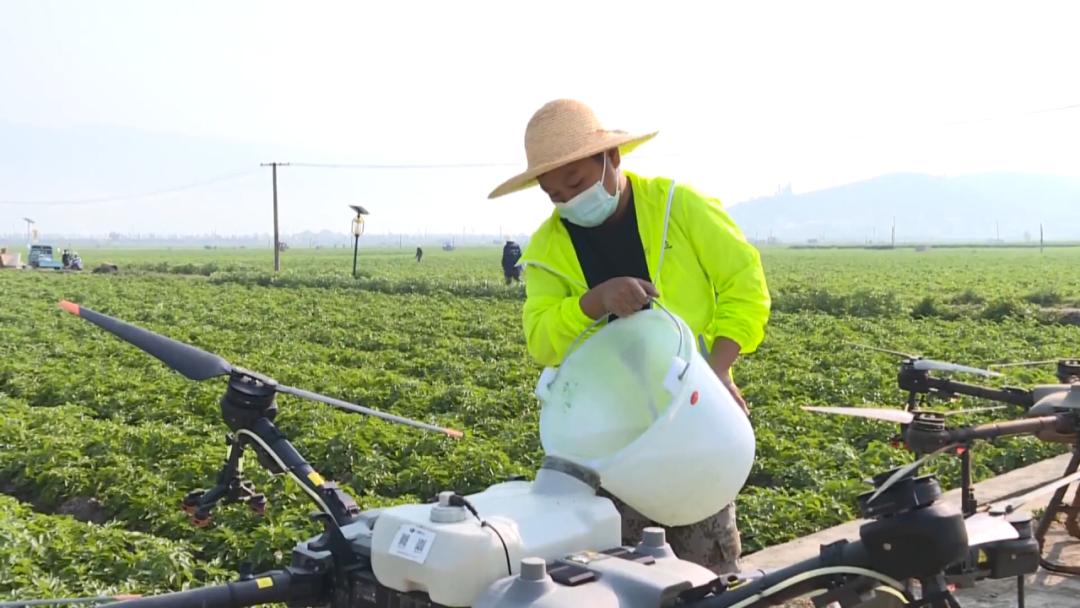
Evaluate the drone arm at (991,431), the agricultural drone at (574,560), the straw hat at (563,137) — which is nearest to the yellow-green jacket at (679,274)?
the straw hat at (563,137)

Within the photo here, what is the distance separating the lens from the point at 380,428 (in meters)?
9.57

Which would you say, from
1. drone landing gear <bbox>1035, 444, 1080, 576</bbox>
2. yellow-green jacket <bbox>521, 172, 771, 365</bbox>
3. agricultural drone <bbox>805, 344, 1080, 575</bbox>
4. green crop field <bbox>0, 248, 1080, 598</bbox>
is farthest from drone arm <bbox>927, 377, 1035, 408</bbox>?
green crop field <bbox>0, 248, 1080, 598</bbox>

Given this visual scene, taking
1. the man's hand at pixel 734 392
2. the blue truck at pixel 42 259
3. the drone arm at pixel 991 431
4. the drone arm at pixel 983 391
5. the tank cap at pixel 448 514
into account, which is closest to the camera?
the tank cap at pixel 448 514

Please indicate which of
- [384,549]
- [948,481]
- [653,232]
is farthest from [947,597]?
[948,481]

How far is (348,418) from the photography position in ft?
34.0

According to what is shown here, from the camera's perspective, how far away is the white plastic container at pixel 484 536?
6.00 ft

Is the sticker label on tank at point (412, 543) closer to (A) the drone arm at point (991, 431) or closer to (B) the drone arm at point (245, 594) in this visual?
(B) the drone arm at point (245, 594)

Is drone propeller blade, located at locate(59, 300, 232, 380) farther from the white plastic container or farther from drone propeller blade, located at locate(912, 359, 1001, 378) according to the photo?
drone propeller blade, located at locate(912, 359, 1001, 378)

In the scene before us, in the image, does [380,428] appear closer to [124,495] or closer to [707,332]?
[124,495]

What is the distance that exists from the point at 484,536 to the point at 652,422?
594mm

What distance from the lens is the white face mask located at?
266 centimetres

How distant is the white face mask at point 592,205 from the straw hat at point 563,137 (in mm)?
74

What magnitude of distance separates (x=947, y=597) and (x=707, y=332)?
1205 mm

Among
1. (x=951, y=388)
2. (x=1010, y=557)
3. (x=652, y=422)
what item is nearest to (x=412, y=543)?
(x=652, y=422)
